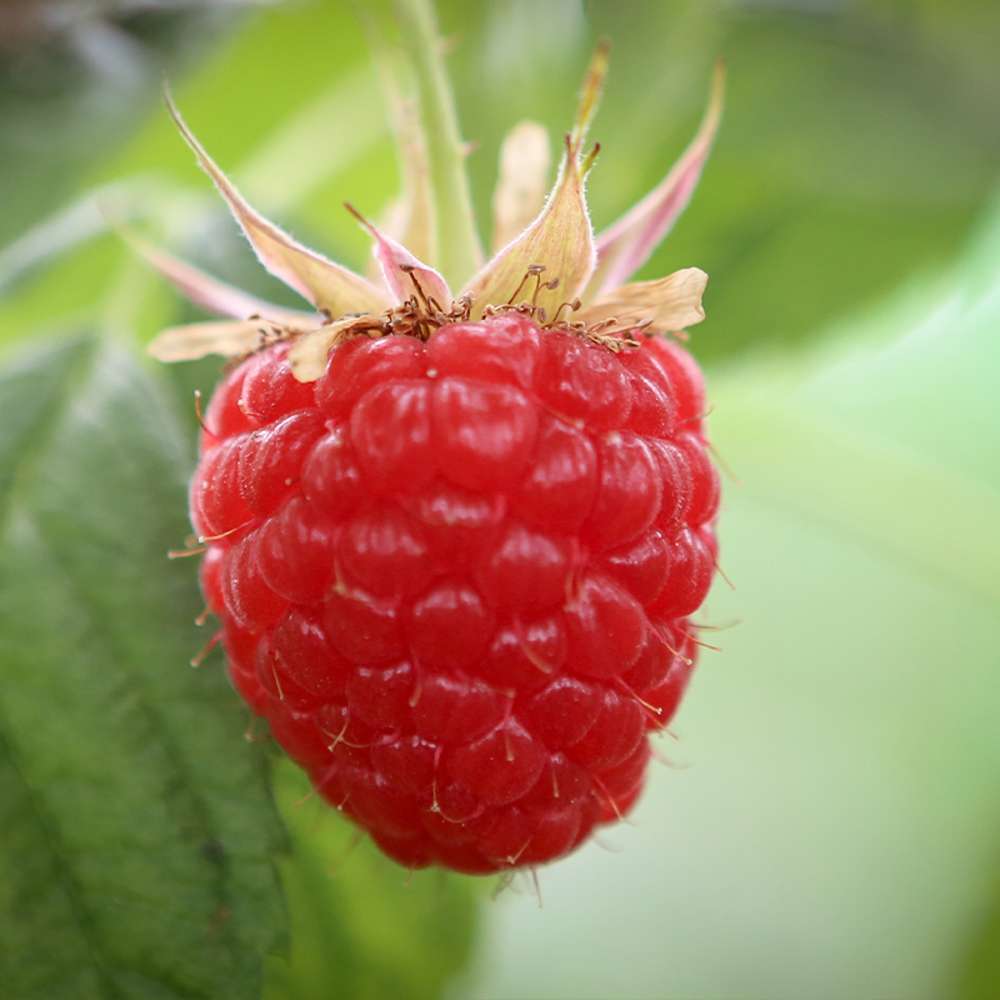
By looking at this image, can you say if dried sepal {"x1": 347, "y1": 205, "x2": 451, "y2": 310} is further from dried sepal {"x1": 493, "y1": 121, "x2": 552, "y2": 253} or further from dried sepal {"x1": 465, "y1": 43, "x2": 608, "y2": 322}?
dried sepal {"x1": 493, "y1": 121, "x2": 552, "y2": 253}

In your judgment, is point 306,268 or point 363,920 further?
point 363,920

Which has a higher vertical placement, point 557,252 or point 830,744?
point 557,252

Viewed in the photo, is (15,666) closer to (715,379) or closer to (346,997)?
(346,997)

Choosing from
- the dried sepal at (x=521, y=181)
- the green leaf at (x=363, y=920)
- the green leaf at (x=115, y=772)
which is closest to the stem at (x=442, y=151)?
the dried sepal at (x=521, y=181)

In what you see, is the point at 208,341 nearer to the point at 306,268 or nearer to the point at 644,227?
the point at 306,268

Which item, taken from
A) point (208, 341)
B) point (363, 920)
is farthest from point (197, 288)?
point (363, 920)

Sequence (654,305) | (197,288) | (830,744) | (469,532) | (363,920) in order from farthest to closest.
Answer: (830,744), (363,920), (197,288), (654,305), (469,532)
